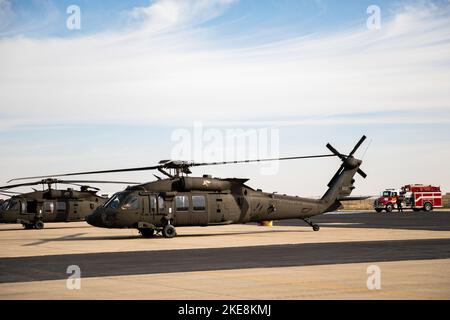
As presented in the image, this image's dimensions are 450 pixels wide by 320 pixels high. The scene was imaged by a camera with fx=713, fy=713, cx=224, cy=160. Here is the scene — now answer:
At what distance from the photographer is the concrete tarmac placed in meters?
13.4

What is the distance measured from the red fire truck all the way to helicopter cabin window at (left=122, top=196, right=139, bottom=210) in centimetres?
5454

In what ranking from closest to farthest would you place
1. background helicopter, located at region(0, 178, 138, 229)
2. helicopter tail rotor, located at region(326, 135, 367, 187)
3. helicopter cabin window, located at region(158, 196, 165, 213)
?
helicopter cabin window, located at region(158, 196, 165, 213) < helicopter tail rotor, located at region(326, 135, 367, 187) < background helicopter, located at region(0, 178, 138, 229)

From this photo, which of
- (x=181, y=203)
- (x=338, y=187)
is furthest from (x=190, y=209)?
(x=338, y=187)

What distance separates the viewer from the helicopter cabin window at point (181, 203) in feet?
111

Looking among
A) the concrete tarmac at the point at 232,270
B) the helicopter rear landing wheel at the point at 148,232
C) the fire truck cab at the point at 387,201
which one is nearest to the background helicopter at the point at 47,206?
the helicopter rear landing wheel at the point at 148,232

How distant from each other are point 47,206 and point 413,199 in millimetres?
48974

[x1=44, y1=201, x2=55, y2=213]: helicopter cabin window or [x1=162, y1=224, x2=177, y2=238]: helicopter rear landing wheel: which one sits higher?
[x1=44, y1=201, x2=55, y2=213]: helicopter cabin window

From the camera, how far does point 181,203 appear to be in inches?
1334

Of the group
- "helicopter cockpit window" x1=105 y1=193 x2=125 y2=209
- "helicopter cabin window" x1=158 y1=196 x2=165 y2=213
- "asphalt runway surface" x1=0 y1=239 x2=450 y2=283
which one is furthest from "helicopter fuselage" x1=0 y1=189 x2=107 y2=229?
"asphalt runway surface" x1=0 y1=239 x2=450 y2=283

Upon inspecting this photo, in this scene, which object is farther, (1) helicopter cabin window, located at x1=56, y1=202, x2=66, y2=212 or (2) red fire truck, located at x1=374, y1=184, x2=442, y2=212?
(2) red fire truck, located at x1=374, y1=184, x2=442, y2=212

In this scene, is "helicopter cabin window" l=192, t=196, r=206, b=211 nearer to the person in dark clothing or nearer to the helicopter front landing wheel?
the helicopter front landing wheel

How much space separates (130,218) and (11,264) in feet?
40.9

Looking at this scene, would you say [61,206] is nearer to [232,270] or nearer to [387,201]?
[232,270]

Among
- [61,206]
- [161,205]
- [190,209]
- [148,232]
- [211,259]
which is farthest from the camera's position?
[61,206]
